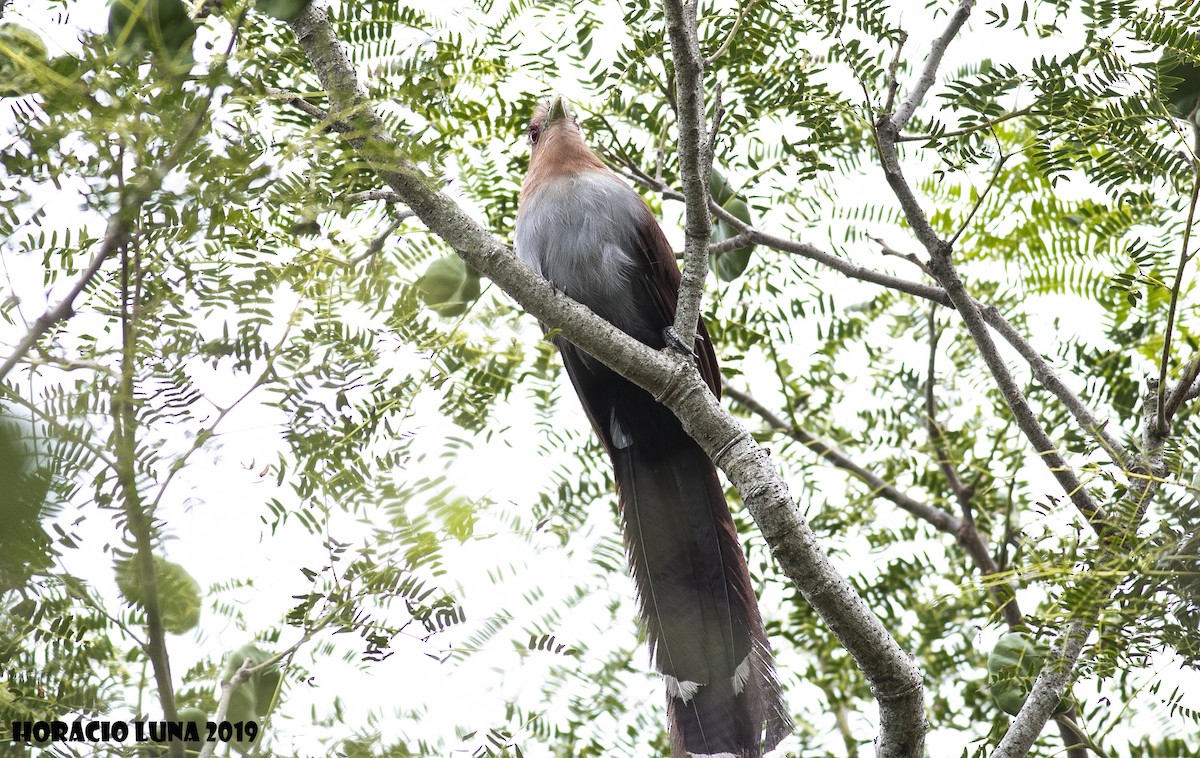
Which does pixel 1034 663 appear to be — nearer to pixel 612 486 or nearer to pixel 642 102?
pixel 612 486

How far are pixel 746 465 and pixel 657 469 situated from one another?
999 mm

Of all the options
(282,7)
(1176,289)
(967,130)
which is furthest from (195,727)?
(967,130)

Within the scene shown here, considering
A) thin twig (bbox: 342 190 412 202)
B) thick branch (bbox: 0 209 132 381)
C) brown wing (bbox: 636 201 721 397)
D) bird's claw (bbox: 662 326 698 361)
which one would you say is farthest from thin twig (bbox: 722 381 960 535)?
thick branch (bbox: 0 209 132 381)

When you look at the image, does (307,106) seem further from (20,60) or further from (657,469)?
(657,469)

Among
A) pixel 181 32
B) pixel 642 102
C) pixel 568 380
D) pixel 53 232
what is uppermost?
pixel 642 102

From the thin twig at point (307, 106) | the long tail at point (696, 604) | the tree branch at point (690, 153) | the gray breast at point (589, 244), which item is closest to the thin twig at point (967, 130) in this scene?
the tree branch at point (690, 153)

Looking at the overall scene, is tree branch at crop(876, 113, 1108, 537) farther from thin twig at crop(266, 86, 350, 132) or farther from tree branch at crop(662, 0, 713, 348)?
thin twig at crop(266, 86, 350, 132)

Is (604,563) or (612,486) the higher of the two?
(612,486)

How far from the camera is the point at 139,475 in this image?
1.21 metres

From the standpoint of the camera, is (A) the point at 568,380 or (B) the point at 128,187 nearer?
(B) the point at 128,187

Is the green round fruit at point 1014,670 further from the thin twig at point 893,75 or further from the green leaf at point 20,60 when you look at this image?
the green leaf at point 20,60

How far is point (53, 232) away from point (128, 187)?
1.76 ft

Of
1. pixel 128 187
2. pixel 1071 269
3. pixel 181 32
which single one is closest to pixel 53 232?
pixel 181 32

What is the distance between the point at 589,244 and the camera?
3746mm
